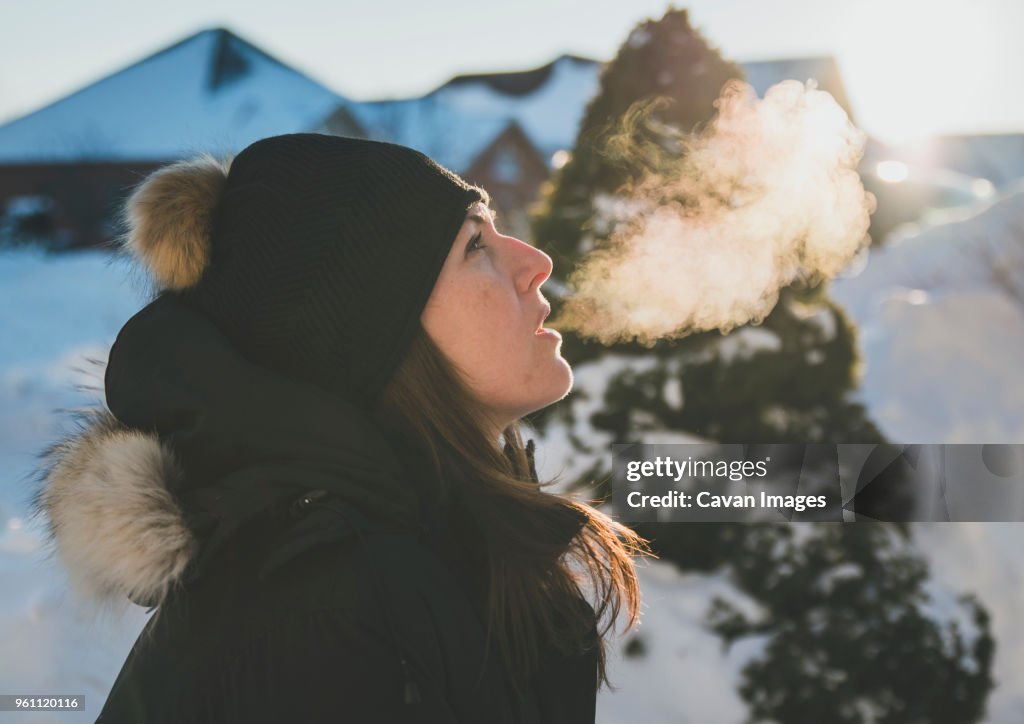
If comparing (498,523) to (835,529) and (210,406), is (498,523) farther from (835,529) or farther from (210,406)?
(835,529)

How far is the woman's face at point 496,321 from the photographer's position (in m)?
1.58

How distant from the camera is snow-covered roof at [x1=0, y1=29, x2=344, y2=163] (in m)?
19.9

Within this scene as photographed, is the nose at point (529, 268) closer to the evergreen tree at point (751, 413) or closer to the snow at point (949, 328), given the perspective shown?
the evergreen tree at point (751, 413)

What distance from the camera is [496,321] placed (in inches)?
63.4

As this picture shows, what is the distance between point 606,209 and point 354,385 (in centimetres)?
326

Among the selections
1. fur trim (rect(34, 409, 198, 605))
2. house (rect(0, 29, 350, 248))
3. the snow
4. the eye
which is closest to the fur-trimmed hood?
fur trim (rect(34, 409, 198, 605))

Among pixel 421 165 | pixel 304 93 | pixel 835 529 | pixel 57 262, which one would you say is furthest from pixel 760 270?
pixel 304 93

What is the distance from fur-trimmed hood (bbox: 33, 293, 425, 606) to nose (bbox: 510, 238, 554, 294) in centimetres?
42

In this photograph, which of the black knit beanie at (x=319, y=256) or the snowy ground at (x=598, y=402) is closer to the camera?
the black knit beanie at (x=319, y=256)

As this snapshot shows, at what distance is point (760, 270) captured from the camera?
3.89m

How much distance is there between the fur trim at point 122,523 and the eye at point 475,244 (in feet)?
2.12

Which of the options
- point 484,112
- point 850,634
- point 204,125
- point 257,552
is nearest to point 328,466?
point 257,552
